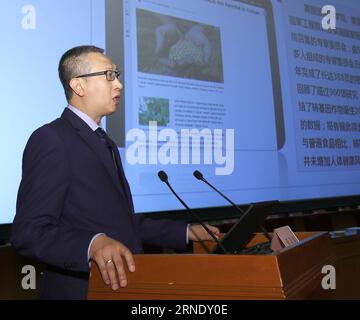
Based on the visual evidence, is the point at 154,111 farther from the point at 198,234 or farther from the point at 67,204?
the point at 67,204

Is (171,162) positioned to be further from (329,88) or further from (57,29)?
(329,88)

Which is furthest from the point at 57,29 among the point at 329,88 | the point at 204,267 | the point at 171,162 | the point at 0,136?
the point at 329,88

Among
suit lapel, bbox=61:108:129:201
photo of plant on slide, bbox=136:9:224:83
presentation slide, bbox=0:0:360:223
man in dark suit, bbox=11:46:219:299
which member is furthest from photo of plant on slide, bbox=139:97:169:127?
suit lapel, bbox=61:108:129:201

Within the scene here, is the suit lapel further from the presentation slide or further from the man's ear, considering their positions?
the presentation slide

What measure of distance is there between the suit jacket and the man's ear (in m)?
0.08

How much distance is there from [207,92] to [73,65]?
4.16 feet

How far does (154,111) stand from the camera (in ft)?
8.32

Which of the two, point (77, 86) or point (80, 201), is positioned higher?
point (77, 86)

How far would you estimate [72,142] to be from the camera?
1.50 m

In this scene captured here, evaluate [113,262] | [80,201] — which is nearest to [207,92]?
[80,201]

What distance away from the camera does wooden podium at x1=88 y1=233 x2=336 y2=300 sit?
3.20 feet

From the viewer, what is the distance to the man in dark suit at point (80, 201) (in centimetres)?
121

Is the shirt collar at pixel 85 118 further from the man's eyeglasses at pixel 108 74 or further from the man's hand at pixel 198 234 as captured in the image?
the man's hand at pixel 198 234
